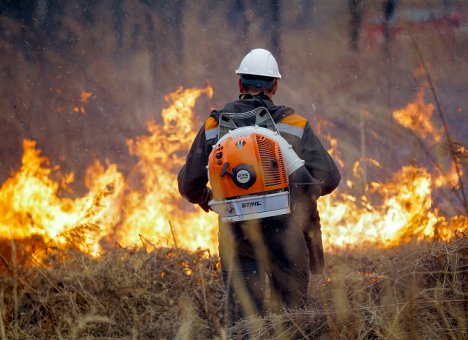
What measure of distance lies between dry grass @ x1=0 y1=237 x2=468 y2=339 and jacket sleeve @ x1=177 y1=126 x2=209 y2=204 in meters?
0.53

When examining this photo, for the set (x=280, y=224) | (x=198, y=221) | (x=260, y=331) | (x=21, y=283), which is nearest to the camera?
(x=260, y=331)

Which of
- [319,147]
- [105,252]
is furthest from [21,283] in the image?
[319,147]

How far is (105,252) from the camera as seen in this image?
617 centimetres

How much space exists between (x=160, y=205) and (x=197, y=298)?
3261mm

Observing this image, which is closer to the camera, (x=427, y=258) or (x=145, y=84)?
(x=427, y=258)

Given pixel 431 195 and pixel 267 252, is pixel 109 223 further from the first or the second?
A: pixel 267 252

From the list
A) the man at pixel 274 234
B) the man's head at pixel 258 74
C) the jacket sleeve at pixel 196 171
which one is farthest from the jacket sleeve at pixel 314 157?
the jacket sleeve at pixel 196 171

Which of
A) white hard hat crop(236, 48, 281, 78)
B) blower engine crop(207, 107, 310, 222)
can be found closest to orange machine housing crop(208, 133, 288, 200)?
blower engine crop(207, 107, 310, 222)

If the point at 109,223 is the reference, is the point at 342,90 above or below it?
above

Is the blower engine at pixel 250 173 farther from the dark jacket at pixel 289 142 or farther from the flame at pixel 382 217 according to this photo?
the flame at pixel 382 217

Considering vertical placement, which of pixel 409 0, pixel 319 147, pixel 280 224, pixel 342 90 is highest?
pixel 409 0

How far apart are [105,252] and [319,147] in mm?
3186

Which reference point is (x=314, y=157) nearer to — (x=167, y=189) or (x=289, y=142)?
(x=289, y=142)

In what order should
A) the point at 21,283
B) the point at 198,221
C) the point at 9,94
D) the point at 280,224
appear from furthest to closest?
the point at 9,94
the point at 198,221
the point at 21,283
the point at 280,224
